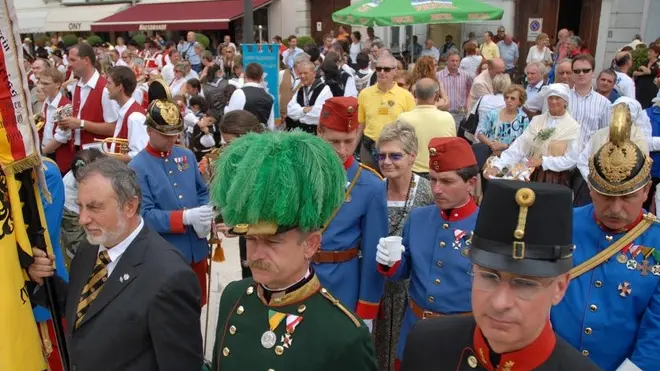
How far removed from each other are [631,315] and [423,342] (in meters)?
1.18

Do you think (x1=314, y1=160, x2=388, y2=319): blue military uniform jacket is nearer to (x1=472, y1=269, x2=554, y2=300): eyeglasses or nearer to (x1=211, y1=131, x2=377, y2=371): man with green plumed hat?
(x1=211, y1=131, x2=377, y2=371): man with green plumed hat

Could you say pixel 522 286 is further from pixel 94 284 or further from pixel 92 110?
pixel 92 110

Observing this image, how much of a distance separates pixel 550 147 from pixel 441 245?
294 cm

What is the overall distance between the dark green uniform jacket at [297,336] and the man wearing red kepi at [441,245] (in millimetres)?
827

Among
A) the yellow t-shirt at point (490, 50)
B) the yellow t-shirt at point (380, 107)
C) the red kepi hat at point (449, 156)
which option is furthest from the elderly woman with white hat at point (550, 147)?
the yellow t-shirt at point (490, 50)

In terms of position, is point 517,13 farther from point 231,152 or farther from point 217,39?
point 231,152

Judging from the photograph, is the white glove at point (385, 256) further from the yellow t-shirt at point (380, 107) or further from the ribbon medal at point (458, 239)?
the yellow t-shirt at point (380, 107)

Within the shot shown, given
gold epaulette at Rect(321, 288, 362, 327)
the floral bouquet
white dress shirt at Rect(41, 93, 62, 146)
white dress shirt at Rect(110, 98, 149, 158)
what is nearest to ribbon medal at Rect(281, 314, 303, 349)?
gold epaulette at Rect(321, 288, 362, 327)

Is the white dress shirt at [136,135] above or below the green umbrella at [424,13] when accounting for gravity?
below

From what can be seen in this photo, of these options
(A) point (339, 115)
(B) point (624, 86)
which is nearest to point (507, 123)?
(B) point (624, 86)

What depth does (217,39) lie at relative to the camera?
26641mm

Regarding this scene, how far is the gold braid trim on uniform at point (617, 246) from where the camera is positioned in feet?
8.86

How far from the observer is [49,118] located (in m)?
6.80

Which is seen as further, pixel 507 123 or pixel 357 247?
pixel 507 123
